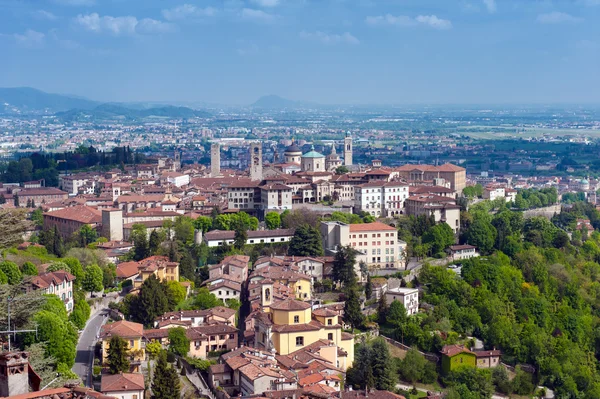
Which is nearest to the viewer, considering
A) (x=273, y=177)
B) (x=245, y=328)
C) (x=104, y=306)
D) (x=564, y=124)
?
(x=245, y=328)

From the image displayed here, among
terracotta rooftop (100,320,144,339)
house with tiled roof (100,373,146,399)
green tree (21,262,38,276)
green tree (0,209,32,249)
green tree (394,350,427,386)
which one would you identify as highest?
green tree (0,209,32,249)

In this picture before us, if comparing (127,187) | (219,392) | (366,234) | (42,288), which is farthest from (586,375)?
(127,187)

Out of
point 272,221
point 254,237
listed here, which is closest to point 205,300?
point 254,237

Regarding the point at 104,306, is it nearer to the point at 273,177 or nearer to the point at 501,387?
the point at 501,387

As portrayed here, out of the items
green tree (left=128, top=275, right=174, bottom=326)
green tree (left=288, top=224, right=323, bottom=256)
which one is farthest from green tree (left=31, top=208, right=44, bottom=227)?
green tree (left=128, top=275, right=174, bottom=326)

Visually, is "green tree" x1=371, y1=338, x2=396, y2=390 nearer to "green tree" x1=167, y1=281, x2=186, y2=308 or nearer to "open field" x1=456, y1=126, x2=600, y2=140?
"green tree" x1=167, y1=281, x2=186, y2=308

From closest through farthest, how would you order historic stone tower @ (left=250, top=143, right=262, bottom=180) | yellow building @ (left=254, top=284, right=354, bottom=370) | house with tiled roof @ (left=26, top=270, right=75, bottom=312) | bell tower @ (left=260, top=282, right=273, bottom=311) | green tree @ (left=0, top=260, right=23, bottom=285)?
yellow building @ (left=254, top=284, right=354, bottom=370) < green tree @ (left=0, top=260, right=23, bottom=285) < house with tiled roof @ (left=26, top=270, right=75, bottom=312) < bell tower @ (left=260, top=282, right=273, bottom=311) < historic stone tower @ (left=250, top=143, right=262, bottom=180)
